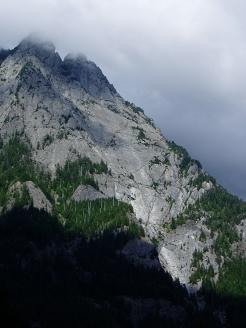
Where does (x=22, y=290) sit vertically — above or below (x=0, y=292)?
above

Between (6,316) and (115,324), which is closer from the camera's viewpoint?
(6,316)

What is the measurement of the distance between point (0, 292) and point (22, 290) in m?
118

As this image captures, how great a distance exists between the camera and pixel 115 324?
191 metres

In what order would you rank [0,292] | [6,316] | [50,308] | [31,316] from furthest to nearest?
1. [50,308]
2. [31,316]
3. [0,292]
4. [6,316]

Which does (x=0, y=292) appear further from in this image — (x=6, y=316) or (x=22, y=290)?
(x=22, y=290)

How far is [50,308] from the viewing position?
594ft

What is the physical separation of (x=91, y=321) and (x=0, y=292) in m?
113

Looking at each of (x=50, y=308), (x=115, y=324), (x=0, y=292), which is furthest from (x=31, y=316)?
(x=0, y=292)

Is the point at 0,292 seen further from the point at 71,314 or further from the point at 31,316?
the point at 71,314

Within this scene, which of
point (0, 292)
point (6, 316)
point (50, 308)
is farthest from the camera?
point (50, 308)

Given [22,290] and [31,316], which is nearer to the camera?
[31,316]

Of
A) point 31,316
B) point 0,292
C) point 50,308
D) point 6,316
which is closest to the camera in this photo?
point 6,316

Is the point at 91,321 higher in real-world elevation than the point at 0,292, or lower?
higher

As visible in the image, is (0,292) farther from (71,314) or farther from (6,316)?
(71,314)
